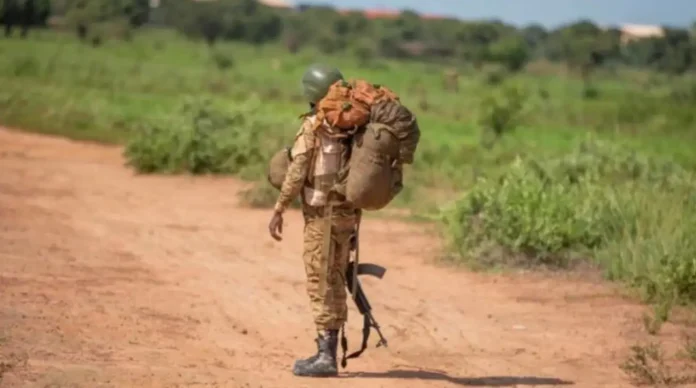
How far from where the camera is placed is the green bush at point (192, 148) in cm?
2103

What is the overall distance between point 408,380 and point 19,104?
78.7ft

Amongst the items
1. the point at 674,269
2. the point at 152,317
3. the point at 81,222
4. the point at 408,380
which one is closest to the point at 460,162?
the point at 81,222

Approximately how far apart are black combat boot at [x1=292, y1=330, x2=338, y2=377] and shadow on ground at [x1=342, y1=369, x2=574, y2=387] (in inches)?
7.2

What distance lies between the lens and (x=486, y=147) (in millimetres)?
25703

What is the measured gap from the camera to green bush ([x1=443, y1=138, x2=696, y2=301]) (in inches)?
498

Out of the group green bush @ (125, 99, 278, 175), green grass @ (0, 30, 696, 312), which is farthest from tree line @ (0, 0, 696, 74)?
green bush @ (125, 99, 278, 175)

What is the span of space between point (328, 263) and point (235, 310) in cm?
283

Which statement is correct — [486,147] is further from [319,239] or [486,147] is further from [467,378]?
[319,239]

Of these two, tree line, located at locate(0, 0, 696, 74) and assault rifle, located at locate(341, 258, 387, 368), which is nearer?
assault rifle, located at locate(341, 258, 387, 368)

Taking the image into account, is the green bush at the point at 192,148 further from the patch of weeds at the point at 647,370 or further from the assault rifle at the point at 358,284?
the assault rifle at the point at 358,284

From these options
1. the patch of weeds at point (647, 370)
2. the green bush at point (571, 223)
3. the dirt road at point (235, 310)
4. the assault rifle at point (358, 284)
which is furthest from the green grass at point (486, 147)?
the assault rifle at point (358, 284)

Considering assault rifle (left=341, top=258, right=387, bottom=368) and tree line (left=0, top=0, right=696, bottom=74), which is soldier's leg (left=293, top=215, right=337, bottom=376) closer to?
assault rifle (left=341, top=258, right=387, bottom=368)

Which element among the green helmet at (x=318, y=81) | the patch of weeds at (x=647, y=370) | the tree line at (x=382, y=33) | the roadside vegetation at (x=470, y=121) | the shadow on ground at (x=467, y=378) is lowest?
the tree line at (x=382, y=33)

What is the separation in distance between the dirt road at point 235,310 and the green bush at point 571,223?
0.34 m
